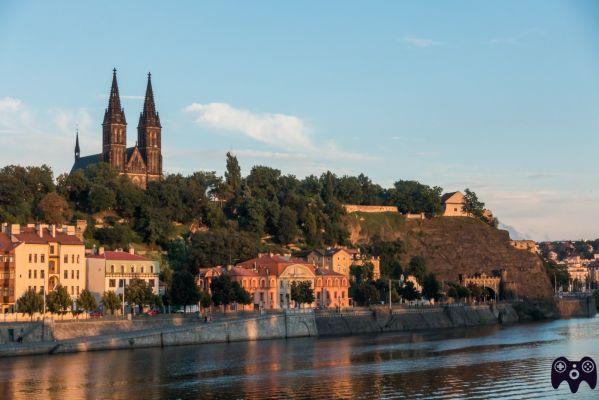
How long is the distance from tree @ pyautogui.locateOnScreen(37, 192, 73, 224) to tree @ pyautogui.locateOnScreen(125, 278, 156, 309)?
84.4 ft

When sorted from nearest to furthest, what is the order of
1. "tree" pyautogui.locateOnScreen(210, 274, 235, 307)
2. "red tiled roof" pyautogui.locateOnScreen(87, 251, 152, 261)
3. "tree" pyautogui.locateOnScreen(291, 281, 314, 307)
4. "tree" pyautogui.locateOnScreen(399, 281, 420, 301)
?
"red tiled roof" pyautogui.locateOnScreen(87, 251, 152, 261)
"tree" pyautogui.locateOnScreen(210, 274, 235, 307)
"tree" pyautogui.locateOnScreen(291, 281, 314, 307)
"tree" pyautogui.locateOnScreen(399, 281, 420, 301)

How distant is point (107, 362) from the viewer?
65.1 metres

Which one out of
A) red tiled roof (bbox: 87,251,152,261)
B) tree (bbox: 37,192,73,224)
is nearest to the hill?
tree (bbox: 37,192,73,224)

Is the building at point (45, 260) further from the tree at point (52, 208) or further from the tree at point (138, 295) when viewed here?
the tree at point (52, 208)

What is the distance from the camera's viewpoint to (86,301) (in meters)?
81.1

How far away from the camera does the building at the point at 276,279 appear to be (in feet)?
342

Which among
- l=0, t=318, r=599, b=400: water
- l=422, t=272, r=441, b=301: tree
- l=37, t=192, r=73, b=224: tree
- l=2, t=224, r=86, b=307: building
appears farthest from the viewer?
l=422, t=272, r=441, b=301: tree

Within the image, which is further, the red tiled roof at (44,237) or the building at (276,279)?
the building at (276,279)

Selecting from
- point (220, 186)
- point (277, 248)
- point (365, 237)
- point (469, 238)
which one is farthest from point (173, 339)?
point (469, 238)

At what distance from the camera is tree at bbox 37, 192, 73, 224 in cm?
11269

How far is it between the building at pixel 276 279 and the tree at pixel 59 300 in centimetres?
2399

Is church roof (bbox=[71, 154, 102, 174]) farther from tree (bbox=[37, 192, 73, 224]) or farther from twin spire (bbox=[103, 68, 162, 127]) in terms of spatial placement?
tree (bbox=[37, 192, 73, 224])

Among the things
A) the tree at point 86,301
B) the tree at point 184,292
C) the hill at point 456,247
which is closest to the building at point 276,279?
the tree at point 184,292

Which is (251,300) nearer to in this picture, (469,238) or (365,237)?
(365,237)
